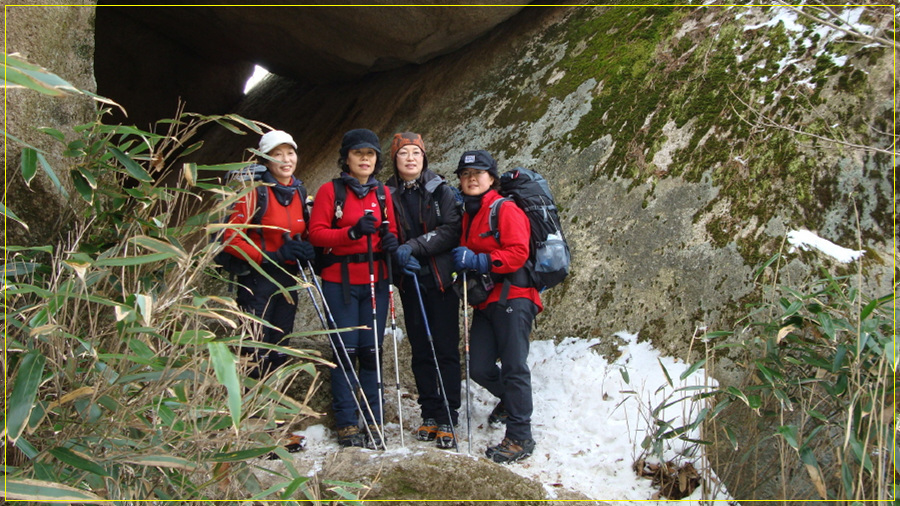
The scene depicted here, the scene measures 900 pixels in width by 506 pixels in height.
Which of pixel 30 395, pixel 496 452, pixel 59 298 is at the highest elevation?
pixel 59 298

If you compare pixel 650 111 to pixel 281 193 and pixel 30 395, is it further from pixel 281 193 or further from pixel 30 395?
pixel 30 395

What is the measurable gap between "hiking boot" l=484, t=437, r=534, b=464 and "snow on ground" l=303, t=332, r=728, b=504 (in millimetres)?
49

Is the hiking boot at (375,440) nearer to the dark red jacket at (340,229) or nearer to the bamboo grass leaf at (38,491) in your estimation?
the dark red jacket at (340,229)

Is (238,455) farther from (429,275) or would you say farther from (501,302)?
(429,275)

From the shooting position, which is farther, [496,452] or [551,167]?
[551,167]

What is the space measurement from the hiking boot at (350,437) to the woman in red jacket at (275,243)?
62 cm

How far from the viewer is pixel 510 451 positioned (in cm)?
463

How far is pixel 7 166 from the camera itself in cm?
442

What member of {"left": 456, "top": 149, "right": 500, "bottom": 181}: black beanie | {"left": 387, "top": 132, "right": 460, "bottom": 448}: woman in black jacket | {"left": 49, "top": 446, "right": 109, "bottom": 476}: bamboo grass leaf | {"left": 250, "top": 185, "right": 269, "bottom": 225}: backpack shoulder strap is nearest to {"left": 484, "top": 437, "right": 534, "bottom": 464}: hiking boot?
{"left": 387, "top": 132, "right": 460, "bottom": 448}: woman in black jacket

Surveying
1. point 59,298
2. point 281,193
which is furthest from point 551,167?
point 59,298

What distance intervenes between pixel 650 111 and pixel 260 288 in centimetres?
408

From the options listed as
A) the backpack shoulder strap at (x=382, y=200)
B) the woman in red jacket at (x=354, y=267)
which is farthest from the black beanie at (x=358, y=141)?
the backpack shoulder strap at (x=382, y=200)

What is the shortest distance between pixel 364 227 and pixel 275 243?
686 millimetres

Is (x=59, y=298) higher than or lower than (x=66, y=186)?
lower
